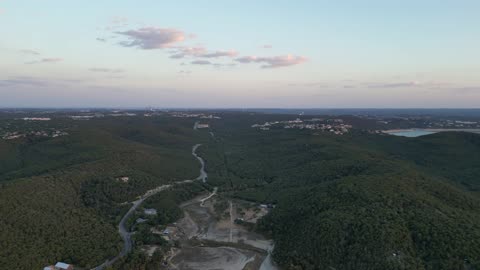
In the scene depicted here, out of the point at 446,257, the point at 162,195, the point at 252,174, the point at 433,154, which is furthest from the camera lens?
the point at 433,154

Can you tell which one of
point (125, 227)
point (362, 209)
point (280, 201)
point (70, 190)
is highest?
point (362, 209)

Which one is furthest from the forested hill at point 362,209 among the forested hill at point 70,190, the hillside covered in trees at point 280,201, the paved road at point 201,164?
the forested hill at point 70,190

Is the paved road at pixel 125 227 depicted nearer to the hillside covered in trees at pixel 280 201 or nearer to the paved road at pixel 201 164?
the paved road at pixel 201 164

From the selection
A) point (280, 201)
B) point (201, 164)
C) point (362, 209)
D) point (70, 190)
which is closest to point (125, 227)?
point (70, 190)

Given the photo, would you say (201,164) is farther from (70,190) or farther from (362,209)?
(362,209)

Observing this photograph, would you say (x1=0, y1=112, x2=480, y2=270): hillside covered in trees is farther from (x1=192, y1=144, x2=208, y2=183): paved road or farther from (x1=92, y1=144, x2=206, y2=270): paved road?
(x1=192, y1=144, x2=208, y2=183): paved road

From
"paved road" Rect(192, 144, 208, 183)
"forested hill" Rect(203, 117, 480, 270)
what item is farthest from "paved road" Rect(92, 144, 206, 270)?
"forested hill" Rect(203, 117, 480, 270)

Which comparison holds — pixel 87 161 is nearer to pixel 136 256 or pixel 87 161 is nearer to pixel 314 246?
pixel 136 256

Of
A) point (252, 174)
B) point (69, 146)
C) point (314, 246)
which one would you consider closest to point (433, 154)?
point (252, 174)
